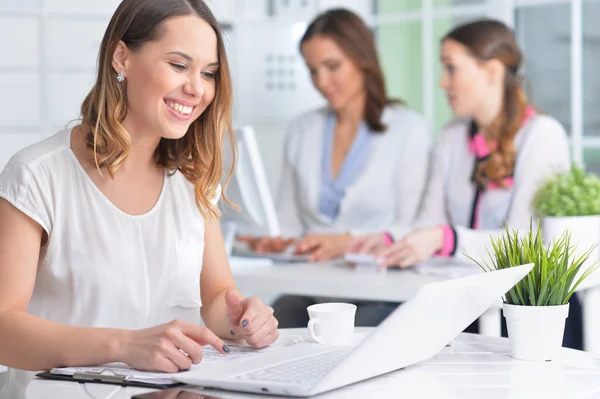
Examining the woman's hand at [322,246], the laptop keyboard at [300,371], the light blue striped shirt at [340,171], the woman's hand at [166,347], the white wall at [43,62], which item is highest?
the white wall at [43,62]

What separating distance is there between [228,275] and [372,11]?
9.46ft

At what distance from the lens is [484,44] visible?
3.08 meters

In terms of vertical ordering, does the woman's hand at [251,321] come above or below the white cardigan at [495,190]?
below

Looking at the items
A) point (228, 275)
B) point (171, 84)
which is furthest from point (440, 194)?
point (171, 84)

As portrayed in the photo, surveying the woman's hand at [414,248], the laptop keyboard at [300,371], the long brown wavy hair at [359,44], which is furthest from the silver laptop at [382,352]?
the long brown wavy hair at [359,44]

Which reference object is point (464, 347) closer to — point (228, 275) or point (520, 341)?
point (520, 341)

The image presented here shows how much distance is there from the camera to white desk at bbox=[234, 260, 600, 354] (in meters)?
2.12

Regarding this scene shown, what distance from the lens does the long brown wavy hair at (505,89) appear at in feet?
9.57

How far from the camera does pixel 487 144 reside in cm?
300

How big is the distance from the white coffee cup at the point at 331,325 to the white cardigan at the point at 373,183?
1.70 meters

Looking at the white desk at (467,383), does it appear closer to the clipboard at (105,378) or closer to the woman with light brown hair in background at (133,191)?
the clipboard at (105,378)

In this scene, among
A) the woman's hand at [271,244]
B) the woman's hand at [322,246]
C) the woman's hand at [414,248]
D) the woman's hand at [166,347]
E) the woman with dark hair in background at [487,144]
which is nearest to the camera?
the woman's hand at [166,347]

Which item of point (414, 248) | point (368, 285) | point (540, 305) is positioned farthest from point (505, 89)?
point (540, 305)

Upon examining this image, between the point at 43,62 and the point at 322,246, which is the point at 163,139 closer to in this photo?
the point at 322,246
